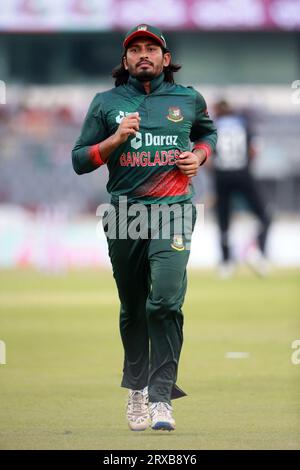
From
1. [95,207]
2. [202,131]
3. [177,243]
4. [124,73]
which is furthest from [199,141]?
[95,207]

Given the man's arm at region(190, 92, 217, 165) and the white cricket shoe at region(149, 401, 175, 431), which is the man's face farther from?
the white cricket shoe at region(149, 401, 175, 431)

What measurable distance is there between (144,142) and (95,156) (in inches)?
11.7

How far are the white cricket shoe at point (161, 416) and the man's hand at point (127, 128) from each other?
148 cm

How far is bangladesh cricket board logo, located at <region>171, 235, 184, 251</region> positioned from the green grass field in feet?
3.37

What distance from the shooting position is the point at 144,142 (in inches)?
290

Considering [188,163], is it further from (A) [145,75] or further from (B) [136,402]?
(B) [136,402]

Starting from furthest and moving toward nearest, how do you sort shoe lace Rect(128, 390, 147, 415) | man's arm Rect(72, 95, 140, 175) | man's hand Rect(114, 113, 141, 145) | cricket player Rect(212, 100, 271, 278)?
1. cricket player Rect(212, 100, 271, 278)
2. shoe lace Rect(128, 390, 147, 415)
3. man's arm Rect(72, 95, 140, 175)
4. man's hand Rect(114, 113, 141, 145)

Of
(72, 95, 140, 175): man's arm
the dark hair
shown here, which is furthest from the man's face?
(72, 95, 140, 175): man's arm

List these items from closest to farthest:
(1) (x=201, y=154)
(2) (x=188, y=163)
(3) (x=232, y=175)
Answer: (2) (x=188, y=163)
(1) (x=201, y=154)
(3) (x=232, y=175)

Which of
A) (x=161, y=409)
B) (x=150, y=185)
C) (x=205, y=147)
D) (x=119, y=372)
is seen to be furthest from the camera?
(x=119, y=372)

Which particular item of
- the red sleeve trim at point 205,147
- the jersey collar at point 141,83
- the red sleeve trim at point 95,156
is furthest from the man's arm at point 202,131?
the red sleeve trim at point 95,156

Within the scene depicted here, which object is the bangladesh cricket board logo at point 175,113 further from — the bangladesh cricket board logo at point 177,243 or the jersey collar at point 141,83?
the bangladesh cricket board logo at point 177,243

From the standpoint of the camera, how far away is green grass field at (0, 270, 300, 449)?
7.11m

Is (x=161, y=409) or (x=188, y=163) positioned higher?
(x=188, y=163)
